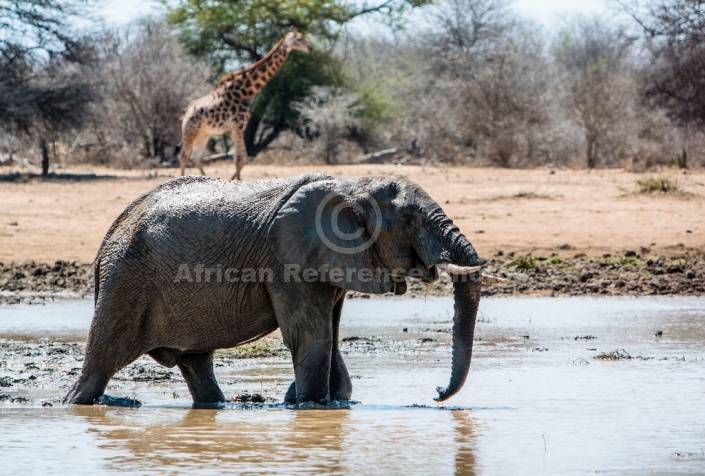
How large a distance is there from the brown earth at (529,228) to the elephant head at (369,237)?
6390 mm

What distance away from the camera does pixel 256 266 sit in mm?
6973

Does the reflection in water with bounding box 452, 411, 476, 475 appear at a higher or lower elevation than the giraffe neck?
lower

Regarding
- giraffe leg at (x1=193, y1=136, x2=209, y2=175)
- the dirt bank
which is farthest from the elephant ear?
giraffe leg at (x1=193, y1=136, x2=209, y2=175)

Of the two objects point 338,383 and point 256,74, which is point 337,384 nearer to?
point 338,383

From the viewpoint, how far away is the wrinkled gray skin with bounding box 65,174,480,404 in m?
6.73

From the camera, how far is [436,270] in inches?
264

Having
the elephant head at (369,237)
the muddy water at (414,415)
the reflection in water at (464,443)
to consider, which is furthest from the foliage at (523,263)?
the elephant head at (369,237)

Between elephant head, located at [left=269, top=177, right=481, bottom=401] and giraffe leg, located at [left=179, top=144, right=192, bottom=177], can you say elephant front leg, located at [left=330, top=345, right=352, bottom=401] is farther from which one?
giraffe leg, located at [left=179, top=144, right=192, bottom=177]

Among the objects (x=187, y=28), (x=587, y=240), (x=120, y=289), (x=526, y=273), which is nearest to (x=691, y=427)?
(x=120, y=289)

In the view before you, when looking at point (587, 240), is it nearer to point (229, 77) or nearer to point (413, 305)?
point (413, 305)

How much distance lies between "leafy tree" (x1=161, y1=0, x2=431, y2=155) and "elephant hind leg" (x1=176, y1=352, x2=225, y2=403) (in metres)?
21.2

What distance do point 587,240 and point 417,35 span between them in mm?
27661

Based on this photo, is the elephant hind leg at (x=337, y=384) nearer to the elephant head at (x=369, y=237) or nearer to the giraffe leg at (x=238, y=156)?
the elephant head at (x=369, y=237)

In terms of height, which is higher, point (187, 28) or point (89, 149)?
point (187, 28)
